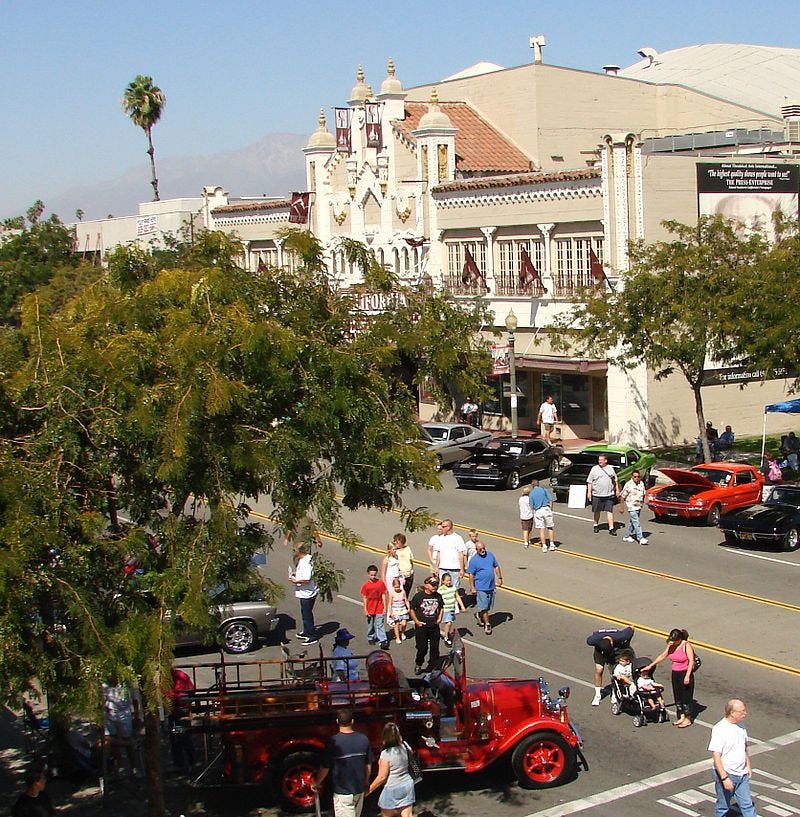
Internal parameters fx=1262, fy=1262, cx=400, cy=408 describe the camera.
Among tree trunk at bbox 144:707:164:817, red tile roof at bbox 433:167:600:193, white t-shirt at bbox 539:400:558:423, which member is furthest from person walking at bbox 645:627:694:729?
red tile roof at bbox 433:167:600:193

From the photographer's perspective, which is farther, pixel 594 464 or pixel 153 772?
pixel 594 464

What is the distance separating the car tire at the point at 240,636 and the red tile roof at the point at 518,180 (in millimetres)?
23468

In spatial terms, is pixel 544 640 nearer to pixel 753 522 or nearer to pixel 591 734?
pixel 591 734

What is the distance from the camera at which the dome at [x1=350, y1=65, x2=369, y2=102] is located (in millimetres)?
49469

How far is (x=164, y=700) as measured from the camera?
11062mm

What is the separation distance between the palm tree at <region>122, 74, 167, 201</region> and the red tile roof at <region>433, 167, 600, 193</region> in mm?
21032

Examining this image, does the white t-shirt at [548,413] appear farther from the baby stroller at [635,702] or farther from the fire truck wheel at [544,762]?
the fire truck wheel at [544,762]

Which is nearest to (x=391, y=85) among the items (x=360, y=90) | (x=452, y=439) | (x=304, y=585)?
(x=360, y=90)

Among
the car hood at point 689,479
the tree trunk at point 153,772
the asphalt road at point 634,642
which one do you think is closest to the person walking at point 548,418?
the asphalt road at point 634,642

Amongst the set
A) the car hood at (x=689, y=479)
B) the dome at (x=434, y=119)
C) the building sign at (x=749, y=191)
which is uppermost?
the dome at (x=434, y=119)

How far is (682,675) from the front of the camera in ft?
51.6

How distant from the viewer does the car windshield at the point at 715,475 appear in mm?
28859

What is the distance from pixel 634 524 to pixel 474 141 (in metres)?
26.1

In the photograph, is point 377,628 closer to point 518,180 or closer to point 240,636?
point 240,636
